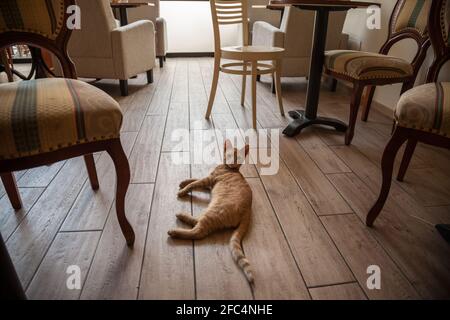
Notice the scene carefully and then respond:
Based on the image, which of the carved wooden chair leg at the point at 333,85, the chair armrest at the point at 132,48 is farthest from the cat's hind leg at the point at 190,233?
the carved wooden chair leg at the point at 333,85

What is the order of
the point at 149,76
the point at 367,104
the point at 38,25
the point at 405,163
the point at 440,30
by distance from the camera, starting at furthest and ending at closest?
the point at 149,76
the point at 367,104
the point at 405,163
the point at 440,30
the point at 38,25

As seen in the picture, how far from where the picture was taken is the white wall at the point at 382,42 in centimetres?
208

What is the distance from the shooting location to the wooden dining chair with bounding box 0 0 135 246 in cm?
77

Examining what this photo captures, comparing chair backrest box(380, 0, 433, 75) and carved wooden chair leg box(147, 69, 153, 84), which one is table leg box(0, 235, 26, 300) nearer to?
chair backrest box(380, 0, 433, 75)

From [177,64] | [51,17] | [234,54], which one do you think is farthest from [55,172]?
[177,64]

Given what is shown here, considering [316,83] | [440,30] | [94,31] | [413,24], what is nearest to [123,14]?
[94,31]

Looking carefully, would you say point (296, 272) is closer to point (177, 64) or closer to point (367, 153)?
point (367, 153)

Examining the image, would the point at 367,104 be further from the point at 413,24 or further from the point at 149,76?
the point at 149,76

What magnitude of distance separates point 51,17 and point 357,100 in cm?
157

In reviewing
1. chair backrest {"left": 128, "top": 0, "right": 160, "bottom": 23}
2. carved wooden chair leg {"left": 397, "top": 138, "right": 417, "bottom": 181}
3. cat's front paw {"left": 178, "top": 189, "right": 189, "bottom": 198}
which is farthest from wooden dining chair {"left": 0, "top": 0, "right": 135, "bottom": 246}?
chair backrest {"left": 128, "top": 0, "right": 160, "bottom": 23}

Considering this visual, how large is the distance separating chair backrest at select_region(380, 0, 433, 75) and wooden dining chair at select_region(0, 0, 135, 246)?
6.00 feet

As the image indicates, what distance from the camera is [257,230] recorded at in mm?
1157

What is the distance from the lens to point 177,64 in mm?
4285

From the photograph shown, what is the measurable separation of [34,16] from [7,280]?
915 millimetres
